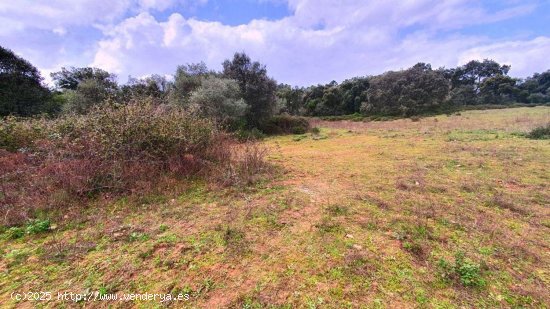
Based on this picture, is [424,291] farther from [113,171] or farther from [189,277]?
[113,171]

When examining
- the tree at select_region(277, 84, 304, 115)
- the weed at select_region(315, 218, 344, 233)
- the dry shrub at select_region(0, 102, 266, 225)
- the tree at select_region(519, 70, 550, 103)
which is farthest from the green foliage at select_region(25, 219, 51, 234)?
the tree at select_region(519, 70, 550, 103)

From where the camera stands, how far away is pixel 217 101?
1268 cm

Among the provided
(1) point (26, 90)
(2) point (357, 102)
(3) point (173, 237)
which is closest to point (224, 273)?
(3) point (173, 237)

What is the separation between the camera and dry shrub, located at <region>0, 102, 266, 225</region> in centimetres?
432

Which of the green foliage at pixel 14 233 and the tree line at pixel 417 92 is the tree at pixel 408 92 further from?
the green foliage at pixel 14 233

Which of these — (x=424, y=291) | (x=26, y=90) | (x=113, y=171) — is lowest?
(x=424, y=291)

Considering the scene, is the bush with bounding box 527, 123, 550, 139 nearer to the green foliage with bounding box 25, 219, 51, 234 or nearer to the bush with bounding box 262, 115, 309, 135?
the bush with bounding box 262, 115, 309, 135

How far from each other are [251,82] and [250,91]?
0.70 m

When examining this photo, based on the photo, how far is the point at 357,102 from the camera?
37.8m

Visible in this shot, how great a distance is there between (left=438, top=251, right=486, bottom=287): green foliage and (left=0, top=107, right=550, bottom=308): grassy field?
0.01 metres

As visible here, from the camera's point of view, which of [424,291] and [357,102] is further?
[357,102]

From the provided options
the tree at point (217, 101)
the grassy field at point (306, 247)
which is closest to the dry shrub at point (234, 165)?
the grassy field at point (306, 247)

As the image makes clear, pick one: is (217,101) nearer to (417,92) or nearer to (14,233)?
(14,233)

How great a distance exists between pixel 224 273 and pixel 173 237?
41.8 inches
